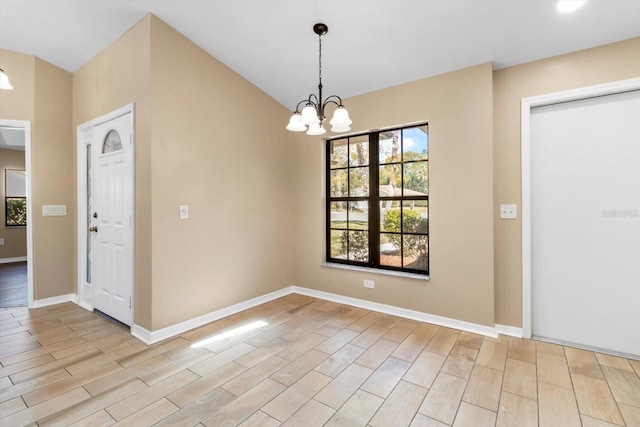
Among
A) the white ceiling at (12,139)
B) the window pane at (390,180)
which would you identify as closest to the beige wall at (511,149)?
the window pane at (390,180)

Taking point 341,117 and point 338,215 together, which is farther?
point 338,215

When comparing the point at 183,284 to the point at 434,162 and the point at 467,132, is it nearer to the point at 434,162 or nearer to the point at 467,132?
the point at 434,162

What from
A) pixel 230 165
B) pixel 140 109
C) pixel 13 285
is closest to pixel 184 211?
pixel 230 165

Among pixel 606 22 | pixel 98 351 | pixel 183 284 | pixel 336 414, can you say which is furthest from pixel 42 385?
pixel 606 22

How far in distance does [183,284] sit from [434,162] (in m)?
2.83

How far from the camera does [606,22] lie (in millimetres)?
2295

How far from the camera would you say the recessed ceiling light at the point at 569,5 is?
2133 mm

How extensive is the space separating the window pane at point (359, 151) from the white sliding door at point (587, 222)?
1666 mm

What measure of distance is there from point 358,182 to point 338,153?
19.5 inches

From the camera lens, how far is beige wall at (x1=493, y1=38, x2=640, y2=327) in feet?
8.84

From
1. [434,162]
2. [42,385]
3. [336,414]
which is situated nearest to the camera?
[336,414]

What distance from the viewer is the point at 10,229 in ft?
21.1

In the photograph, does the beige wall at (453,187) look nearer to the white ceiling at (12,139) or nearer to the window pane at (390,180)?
the window pane at (390,180)

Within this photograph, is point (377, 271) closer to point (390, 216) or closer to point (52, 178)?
point (390, 216)
